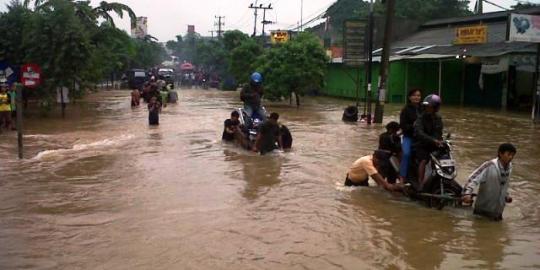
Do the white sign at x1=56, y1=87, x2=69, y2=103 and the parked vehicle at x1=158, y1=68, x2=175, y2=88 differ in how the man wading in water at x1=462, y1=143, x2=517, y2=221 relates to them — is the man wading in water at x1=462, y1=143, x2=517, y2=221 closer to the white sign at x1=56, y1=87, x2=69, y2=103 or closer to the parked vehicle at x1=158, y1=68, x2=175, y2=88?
the white sign at x1=56, y1=87, x2=69, y2=103

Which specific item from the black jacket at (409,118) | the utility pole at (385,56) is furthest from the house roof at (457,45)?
the black jacket at (409,118)

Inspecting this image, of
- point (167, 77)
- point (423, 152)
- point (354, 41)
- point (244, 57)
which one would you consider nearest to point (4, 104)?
point (354, 41)

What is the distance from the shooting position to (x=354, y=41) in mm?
22328

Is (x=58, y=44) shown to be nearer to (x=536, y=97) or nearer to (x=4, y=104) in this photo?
(x=4, y=104)

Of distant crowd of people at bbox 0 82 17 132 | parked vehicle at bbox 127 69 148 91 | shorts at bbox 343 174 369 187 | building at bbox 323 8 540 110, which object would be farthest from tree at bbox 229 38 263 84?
shorts at bbox 343 174 369 187

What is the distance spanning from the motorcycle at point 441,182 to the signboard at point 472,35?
70.0ft

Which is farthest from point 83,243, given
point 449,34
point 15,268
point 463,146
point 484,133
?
point 449,34

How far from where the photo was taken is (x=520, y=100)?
28109mm

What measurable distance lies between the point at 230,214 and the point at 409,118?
9.42 feet

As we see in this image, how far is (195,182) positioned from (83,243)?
3.76 meters

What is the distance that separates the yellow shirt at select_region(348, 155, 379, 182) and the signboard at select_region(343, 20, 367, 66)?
43.7ft

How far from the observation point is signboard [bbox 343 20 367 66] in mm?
22203

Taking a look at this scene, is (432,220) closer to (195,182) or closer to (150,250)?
(150,250)

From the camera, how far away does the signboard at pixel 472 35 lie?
27.6 metres
